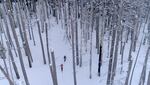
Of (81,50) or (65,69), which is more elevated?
(81,50)

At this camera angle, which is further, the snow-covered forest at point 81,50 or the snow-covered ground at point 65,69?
the snow-covered ground at point 65,69

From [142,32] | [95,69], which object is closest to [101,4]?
[95,69]

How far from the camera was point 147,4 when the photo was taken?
509 inches

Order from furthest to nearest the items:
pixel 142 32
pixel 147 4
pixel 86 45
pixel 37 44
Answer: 1. pixel 142 32
2. pixel 37 44
3. pixel 86 45
4. pixel 147 4

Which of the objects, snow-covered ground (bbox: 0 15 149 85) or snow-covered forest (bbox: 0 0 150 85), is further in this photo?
snow-covered ground (bbox: 0 15 149 85)

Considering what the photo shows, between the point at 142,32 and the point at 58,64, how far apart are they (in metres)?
7.02

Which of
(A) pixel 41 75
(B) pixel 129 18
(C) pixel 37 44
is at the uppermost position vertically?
(B) pixel 129 18

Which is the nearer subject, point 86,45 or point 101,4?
point 101,4

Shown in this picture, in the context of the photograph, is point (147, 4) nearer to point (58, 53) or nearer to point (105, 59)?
point (105, 59)

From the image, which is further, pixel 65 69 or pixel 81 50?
pixel 65 69

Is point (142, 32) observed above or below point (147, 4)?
below

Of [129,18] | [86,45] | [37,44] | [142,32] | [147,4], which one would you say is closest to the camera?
[129,18]

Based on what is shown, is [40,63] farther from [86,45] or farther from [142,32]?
[142,32]

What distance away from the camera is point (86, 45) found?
13773mm
